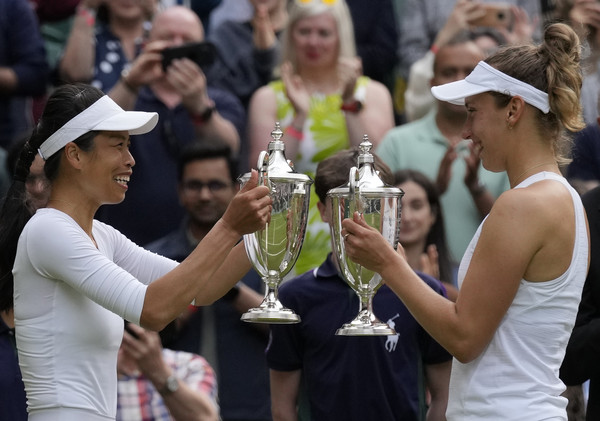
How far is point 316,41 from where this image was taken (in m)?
6.32

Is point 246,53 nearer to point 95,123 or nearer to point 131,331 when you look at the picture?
point 131,331

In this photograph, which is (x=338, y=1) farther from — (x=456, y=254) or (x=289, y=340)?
(x=289, y=340)

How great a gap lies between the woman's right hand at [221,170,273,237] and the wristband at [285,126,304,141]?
2657 millimetres

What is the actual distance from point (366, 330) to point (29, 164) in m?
1.17

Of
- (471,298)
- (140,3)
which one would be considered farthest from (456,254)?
(471,298)

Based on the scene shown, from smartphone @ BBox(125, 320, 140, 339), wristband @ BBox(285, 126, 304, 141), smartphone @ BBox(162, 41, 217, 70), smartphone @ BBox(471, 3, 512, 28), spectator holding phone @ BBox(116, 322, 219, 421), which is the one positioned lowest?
spectator holding phone @ BBox(116, 322, 219, 421)

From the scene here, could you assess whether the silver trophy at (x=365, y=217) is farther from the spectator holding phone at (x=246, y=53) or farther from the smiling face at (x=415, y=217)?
the spectator holding phone at (x=246, y=53)

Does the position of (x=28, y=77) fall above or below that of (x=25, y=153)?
above

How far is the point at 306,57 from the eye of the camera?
631 centimetres

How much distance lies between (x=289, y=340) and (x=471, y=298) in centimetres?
108

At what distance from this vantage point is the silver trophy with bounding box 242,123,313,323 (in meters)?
3.29

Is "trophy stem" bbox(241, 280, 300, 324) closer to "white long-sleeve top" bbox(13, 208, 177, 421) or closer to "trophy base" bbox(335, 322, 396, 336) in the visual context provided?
"trophy base" bbox(335, 322, 396, 336)

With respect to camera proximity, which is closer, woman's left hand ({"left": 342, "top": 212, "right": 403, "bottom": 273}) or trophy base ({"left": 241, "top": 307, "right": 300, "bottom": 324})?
woman's left hand ({"left": 342, "top": 212, "right": 403, "bottom": 273})

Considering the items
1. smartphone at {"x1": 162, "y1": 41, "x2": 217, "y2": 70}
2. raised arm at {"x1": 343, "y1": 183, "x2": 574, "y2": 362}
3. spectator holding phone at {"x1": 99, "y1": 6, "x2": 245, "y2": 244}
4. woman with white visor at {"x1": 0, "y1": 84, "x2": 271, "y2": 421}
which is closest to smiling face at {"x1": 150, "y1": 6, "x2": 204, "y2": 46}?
spectator holding phone at {"x1": 99, "y1": 6, "x2": 245, "y2": 244}
